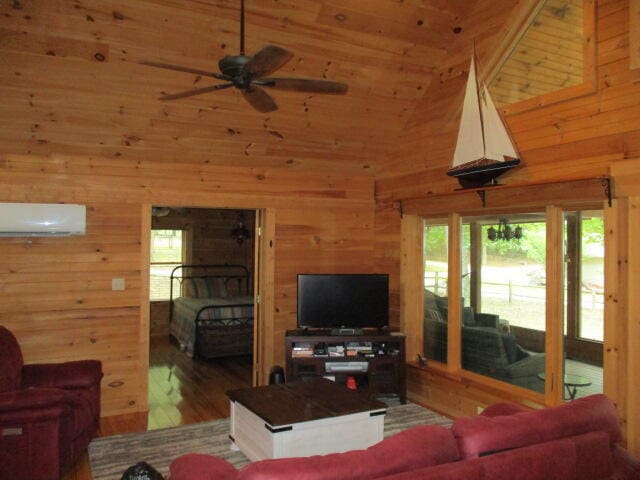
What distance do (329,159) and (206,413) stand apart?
296 cm

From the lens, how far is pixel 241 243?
940 cm

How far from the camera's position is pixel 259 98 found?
3.42 metres

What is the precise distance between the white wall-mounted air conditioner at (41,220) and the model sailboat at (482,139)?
137 inches

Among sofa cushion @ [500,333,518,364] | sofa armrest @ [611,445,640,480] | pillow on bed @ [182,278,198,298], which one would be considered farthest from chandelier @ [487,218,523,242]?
pillow on bed @ [182,278,198,298]

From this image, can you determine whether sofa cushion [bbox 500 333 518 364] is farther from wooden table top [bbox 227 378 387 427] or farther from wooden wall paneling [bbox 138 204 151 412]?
wooden wall paneling [bbox 138 204 151 412]

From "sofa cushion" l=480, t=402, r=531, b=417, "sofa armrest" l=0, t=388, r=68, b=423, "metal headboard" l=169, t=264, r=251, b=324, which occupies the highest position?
"metal headboard" l=169, t=264, r=251, b=324

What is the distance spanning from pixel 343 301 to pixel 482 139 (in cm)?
220

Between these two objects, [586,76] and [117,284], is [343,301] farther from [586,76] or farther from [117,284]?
[586,76]

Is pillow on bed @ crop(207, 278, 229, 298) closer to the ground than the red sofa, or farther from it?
farther from it

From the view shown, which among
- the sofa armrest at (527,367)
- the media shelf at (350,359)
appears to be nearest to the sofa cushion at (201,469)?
the media shelf at (350,359)

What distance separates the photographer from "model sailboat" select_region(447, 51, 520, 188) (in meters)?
4.46

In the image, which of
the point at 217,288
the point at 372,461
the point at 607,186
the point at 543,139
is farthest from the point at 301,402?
the point at 217,288

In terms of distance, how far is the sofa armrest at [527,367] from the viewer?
4.60 m

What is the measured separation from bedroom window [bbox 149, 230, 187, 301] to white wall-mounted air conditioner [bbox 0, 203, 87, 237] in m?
4.47
